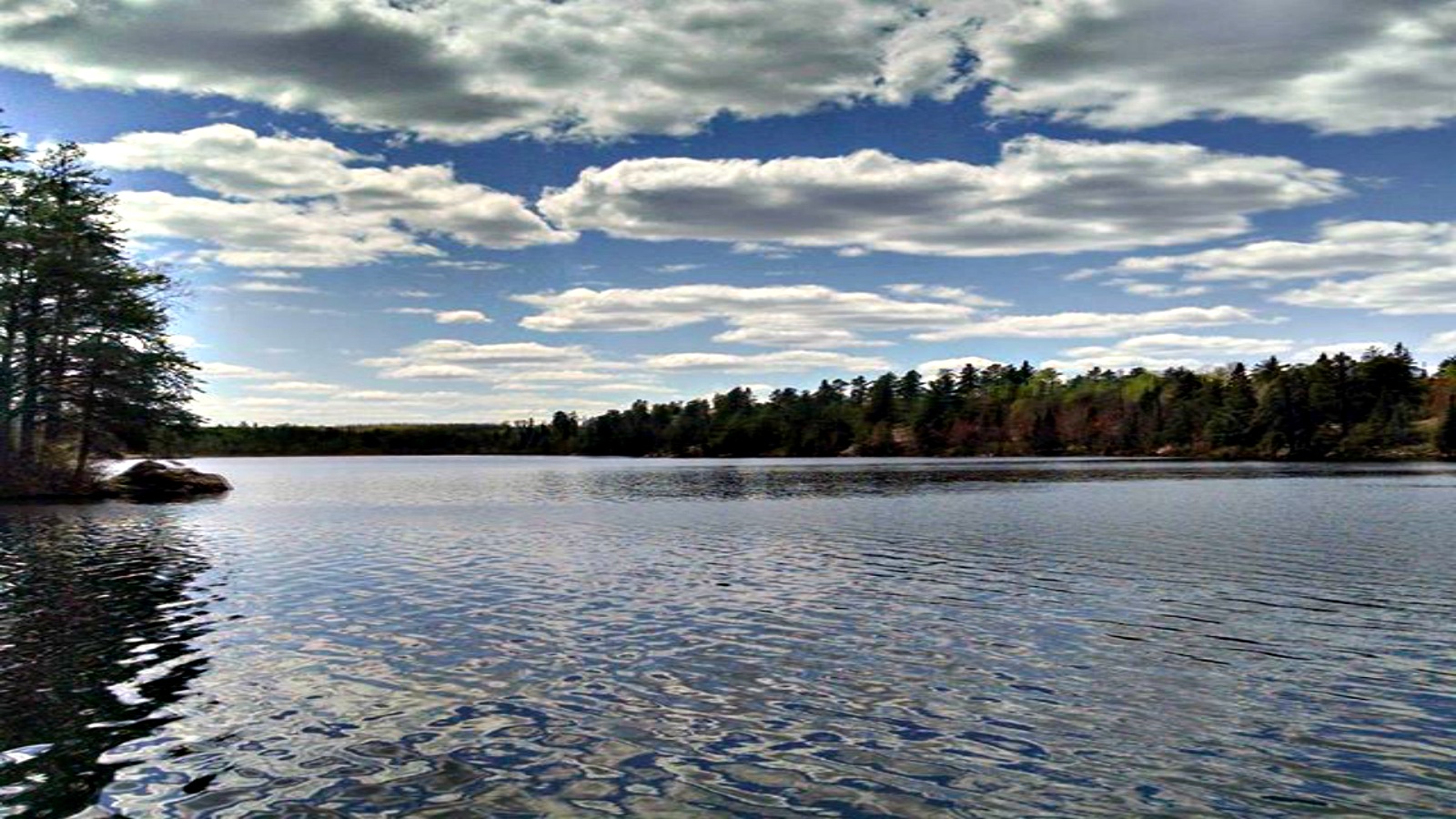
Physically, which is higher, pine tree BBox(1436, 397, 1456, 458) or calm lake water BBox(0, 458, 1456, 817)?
pine tree BBox(1436, 397, 1456, 458)

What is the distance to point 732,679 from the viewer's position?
1884 centimetres

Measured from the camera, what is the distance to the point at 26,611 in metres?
25.9

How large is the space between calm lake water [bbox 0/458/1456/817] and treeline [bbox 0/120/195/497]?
3126cm

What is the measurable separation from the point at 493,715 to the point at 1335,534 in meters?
44.8

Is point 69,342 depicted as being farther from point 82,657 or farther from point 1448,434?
point 1448,434

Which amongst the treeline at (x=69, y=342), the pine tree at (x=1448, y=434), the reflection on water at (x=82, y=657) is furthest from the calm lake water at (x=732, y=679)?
the pine tree at (x=1448, y=434)

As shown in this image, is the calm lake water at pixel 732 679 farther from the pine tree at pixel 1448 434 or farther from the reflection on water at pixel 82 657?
the pine tree at pixel 1448 434

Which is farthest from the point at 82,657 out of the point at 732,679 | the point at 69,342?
the point at 69,342

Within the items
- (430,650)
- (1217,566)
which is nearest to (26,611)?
(430,650)

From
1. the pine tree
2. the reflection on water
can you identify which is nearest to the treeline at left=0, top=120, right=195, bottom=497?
the reflection on water

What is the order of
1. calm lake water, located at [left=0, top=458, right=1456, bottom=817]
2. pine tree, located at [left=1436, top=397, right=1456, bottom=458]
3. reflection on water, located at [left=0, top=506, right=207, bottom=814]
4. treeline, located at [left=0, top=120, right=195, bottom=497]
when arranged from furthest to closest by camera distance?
pine tree, located at [left=1436, top=397, right=1456, bottom=458], treeline, located at [left=0, top=120, right=195, bottom=497], reflection on water, located at [left=0, top=506, right=207, bottom=814], calm lake water, located at [left=0, top=458, right=1456, bottom=817]

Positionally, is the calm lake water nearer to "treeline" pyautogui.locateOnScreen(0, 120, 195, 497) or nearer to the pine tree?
"treeline" pyautogui.locateOnScreen(0, 120, 195, 497)

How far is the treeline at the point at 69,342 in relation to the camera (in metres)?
65.2

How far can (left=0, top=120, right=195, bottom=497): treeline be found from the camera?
65250 millimetres
